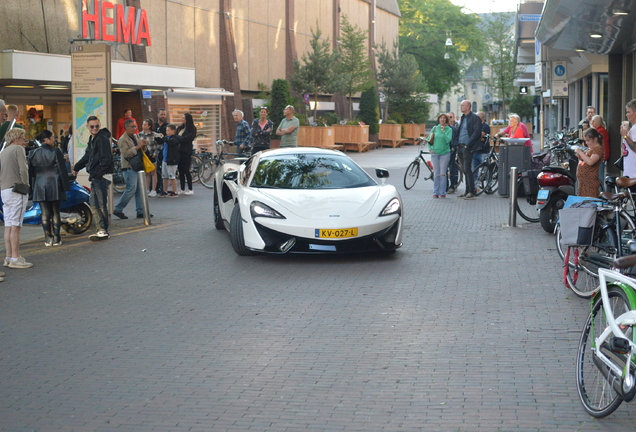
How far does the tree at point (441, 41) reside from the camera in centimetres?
7381

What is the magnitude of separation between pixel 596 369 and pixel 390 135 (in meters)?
43.5

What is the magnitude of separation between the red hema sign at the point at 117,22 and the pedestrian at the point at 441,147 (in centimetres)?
989

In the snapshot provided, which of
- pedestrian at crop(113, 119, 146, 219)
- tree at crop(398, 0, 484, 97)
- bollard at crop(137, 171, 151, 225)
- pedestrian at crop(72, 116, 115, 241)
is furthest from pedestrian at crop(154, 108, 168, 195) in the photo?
tree at crop(398, 0, 484, 97)

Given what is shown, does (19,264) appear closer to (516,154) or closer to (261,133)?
(261,133)

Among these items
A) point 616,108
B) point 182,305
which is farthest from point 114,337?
point 616,108

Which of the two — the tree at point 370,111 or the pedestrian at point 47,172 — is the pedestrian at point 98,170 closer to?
the pedestrian at point 47,172

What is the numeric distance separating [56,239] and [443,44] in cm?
6640

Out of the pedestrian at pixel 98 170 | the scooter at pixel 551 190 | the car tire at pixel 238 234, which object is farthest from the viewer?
the pedestrian at pixel 98 170

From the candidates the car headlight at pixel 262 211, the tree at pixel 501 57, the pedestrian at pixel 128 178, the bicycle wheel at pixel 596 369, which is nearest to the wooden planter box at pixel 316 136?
the pedestrian at pixel 128 178

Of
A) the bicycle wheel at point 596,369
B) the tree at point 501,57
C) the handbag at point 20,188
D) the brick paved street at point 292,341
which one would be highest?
the tree at point 501,57

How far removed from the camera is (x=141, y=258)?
35.4 ft

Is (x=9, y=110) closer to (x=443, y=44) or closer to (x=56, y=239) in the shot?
(x=56, y=239)

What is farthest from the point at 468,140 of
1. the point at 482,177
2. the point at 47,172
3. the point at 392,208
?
the point at 47,172

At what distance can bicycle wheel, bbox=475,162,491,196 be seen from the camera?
18531 mm
